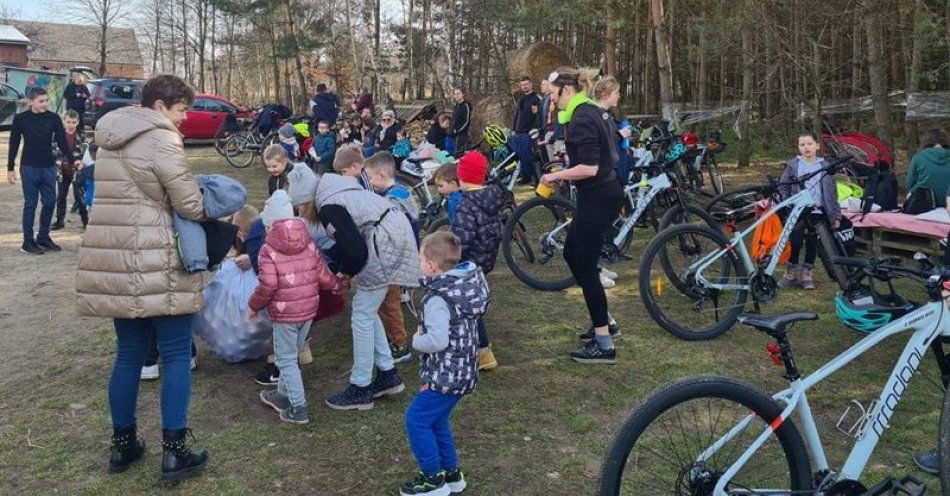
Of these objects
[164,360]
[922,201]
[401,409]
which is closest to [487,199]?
[401,409]

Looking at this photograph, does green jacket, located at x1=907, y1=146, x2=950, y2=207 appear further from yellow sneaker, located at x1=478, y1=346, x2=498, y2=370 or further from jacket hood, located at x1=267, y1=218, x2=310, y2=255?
jacket hood, located at x1=267, y1=218, x2=310, y2=255

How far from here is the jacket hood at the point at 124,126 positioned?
10.4ft

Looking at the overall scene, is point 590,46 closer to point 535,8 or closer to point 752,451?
point 535,8

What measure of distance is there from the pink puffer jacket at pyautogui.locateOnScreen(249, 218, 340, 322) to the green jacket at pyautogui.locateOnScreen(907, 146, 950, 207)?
257 inches

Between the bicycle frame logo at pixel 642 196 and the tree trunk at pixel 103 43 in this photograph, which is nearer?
the bicycle frame logo at pixel 642 196

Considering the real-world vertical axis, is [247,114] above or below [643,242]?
above

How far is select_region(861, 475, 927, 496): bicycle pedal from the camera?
2.48 meters

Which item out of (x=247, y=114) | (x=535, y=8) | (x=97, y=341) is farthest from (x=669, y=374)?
(x=247, y=114)

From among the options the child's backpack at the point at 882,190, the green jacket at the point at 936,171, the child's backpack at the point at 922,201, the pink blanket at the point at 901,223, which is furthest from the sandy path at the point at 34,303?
the green jacket at the point at 936,171

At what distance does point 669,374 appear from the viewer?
461 centimetres

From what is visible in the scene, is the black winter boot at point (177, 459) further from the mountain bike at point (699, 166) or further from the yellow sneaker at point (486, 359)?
the mountain bike at point (699, 166)

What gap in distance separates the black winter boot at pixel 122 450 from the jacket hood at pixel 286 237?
1.12m

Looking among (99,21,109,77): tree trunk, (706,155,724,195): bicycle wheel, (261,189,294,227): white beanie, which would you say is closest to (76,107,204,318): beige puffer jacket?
(261,189,294,227): white beanie

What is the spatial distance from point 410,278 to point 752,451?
221 cm
